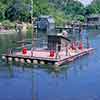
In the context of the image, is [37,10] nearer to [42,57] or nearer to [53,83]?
[42,57]

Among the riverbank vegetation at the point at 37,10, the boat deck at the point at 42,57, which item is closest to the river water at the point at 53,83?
the boat deck at the point at 42,57

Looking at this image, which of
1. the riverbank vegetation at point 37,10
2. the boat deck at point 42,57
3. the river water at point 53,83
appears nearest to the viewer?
the river water at point 53,83

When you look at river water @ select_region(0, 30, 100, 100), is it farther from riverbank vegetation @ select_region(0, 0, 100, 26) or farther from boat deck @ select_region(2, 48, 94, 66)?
riverbank vegetation @ select_region(0, 0, 100, 26)

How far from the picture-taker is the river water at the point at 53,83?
80.5ft

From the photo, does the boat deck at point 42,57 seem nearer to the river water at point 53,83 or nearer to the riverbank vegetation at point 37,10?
the river water at point 53,83

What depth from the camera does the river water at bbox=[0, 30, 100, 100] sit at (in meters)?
24.5

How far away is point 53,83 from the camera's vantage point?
28.0 m

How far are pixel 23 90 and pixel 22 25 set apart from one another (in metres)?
56.0

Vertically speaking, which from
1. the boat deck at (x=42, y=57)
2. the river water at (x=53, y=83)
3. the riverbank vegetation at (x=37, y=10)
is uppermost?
the riverbank vegetation at (x=37, y=10)

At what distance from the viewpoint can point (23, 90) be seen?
25812 millimetres

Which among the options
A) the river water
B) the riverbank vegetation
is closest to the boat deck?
the river water

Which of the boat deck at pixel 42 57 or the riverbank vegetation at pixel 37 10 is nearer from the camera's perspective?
the boat deck at pixel 42 57

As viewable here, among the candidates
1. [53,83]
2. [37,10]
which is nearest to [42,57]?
[53,83]

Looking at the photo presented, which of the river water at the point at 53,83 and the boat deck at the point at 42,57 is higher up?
the boat deck at the point at 42,57
